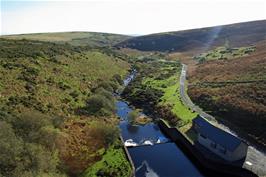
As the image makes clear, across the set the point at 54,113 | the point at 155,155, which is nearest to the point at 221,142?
the point at 155,155

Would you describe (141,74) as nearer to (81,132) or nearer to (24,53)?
(24,53)

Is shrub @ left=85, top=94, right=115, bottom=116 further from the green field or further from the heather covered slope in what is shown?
the heather covered slope

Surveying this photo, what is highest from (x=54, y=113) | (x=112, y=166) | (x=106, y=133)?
(x=54, y=113)

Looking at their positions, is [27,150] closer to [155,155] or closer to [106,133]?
[106,133]

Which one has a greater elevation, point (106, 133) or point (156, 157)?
point (106, 133)

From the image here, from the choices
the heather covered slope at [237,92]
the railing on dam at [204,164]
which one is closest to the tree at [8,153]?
the railing on dam at [204,164]

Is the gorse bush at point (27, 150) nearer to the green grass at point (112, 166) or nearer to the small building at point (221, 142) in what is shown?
the green grass at point (112, 166)
